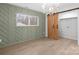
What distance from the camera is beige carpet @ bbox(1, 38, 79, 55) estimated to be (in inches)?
96.1

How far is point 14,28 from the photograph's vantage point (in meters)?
2.61

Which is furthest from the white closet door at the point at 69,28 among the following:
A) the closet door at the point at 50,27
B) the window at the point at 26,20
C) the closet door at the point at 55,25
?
the window at the point at 26,20

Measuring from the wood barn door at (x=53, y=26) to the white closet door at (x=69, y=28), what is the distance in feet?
0.53

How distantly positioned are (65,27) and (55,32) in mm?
304

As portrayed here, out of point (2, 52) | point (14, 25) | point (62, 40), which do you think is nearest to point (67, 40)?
point (62, 40)

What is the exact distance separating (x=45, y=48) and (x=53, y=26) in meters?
0.65

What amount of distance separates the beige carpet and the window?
509mm

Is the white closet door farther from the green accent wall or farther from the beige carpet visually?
the green accent wall

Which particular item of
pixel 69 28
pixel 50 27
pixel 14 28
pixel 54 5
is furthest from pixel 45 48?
pixel 54 5

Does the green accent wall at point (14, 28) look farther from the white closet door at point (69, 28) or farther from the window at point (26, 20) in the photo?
the white closet door at point (69, 28)

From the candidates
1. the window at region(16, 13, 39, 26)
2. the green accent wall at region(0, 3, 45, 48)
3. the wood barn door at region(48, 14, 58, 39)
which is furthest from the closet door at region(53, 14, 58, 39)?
the window at region(16, 13, 39, 26)

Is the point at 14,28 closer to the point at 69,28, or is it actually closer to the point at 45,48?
the point at 45,48

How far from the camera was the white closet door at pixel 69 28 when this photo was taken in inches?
96.0

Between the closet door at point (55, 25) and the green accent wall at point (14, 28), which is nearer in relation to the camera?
the green accent wall at point (14, 28)
